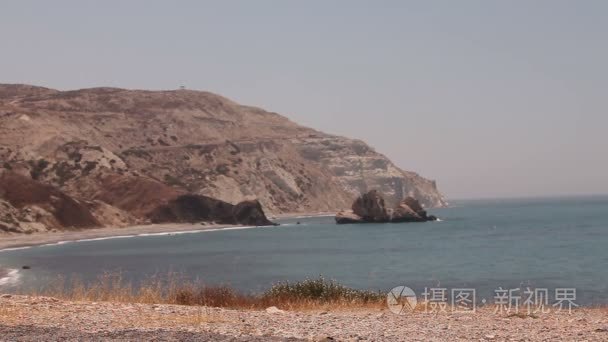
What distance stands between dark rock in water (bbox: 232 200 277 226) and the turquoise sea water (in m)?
51.6

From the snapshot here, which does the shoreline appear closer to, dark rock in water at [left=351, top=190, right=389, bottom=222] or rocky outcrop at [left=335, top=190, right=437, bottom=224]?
rocky outcrop at [left=335, top=190, right=437, bottom=224]

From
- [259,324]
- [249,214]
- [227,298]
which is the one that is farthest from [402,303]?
[249,214]

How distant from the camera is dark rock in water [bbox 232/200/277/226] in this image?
17775cm

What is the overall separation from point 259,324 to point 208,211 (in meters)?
164

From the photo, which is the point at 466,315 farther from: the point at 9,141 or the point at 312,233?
the point at 9,141

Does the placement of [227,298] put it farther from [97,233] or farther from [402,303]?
[97,233]

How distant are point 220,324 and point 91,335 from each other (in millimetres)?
2720

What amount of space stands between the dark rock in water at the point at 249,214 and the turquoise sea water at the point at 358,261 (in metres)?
51.6

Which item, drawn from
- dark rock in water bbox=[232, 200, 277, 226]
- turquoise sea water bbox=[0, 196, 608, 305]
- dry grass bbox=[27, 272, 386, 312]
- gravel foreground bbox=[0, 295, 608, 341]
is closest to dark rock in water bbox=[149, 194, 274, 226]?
dark rock in water bbox=[232, 200, 277, 226]

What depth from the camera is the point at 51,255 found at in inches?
3516

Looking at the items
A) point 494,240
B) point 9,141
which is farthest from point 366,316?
point 9,141

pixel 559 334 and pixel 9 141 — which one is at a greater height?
pixel 9 141

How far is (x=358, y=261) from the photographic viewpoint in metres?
78.8

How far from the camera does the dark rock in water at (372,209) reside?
190 m
